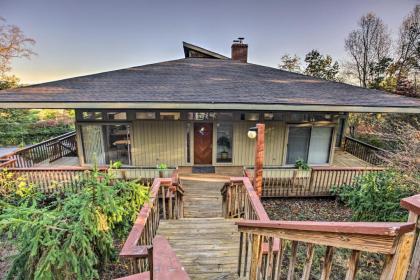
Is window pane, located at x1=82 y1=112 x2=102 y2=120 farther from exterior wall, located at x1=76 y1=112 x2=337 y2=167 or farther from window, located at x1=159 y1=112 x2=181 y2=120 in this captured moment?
window, located at x1=159 y1=112 x2=181 y2=120

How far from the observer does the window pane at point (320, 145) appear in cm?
868

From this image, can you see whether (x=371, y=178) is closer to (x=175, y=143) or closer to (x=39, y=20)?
(x=175, y=143)

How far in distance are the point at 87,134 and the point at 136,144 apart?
1856 millimetres

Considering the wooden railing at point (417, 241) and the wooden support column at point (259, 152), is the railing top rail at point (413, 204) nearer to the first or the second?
the wooden railing at point (417, 241)

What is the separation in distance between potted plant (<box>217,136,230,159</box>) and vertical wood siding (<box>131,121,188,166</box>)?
1442 millimetres

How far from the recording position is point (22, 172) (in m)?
6.86

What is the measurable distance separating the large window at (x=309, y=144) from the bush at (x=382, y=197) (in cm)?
296

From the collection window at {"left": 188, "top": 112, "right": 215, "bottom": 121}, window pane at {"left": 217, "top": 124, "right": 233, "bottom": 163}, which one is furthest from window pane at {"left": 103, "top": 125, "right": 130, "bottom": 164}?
window pane at {"left": 217, "top": 124, "right": 233, "bottom": 163}

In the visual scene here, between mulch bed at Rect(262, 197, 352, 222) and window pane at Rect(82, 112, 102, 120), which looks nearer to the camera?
mulch bed at Rect(262, 197, 352, 222)

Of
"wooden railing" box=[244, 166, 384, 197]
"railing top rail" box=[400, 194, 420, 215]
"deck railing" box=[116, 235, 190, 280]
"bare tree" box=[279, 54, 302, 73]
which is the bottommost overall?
"wooden railing" box=[244, 166, 384, 197]

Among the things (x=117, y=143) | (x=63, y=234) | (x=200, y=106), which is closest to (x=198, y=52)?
(x=200, y=106)

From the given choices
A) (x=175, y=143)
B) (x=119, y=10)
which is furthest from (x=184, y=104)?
(x=119, y=10)

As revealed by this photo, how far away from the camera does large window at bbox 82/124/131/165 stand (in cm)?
816

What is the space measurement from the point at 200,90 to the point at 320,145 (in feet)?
17.8
